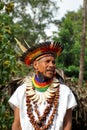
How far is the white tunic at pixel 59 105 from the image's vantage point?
13.9ft

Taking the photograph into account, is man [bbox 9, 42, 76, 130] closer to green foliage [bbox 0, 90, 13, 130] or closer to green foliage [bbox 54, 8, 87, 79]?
green foliage [bbox 0, 90, 13, 130]

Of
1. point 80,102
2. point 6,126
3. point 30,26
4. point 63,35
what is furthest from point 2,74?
point 30,26

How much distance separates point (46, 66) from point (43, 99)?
30cm

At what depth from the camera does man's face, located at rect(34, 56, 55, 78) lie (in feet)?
14.1

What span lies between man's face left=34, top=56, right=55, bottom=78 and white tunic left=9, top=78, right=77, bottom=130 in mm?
178

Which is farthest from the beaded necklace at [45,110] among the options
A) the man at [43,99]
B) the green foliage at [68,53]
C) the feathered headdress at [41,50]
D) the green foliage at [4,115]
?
the green foliage at [68,53]

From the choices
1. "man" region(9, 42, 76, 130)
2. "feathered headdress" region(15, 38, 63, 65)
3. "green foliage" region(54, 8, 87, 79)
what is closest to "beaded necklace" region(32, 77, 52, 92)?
"man" region(9, 42, 76, 130)

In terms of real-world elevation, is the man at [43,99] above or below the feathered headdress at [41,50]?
below

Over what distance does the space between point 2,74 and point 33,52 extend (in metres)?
2.11

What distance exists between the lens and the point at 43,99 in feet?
14.2

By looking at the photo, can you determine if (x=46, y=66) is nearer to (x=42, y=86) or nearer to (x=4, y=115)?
(x=42, y=86)

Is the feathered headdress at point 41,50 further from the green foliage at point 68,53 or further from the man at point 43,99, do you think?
the green foliage at point 68,53

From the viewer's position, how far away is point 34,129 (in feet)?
14.0

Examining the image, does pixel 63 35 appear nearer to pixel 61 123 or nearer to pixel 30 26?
pixel 30 26
